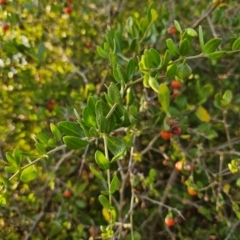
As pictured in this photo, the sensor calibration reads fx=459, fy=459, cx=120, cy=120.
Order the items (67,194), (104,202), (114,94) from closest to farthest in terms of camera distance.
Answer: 1. (114,94)
2. (104,202)
3. (67,194)

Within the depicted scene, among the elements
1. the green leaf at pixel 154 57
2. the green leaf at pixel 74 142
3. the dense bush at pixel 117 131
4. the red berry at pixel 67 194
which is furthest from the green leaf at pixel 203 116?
the green leaf at pixel 74 142

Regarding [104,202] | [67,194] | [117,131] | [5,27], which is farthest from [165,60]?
[5,27]

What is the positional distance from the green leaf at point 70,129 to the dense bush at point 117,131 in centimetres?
39

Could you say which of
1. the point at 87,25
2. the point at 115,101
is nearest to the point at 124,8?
the point at 87,25

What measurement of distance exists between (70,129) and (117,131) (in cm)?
48

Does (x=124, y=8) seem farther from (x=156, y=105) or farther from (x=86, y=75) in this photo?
(x=156, y=105)

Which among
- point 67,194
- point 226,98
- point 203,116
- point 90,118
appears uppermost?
point 90,118

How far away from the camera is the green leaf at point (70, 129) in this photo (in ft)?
3.18

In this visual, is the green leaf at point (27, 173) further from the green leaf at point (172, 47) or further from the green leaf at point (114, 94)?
the green leaf at point (172, 47)

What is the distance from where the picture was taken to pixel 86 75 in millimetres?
2111

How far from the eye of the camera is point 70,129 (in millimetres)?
979

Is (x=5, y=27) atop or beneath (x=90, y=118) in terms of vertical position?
beneath

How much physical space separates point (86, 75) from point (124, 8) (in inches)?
19.4

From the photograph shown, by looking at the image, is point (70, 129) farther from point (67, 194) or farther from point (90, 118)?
point (67, 194)
